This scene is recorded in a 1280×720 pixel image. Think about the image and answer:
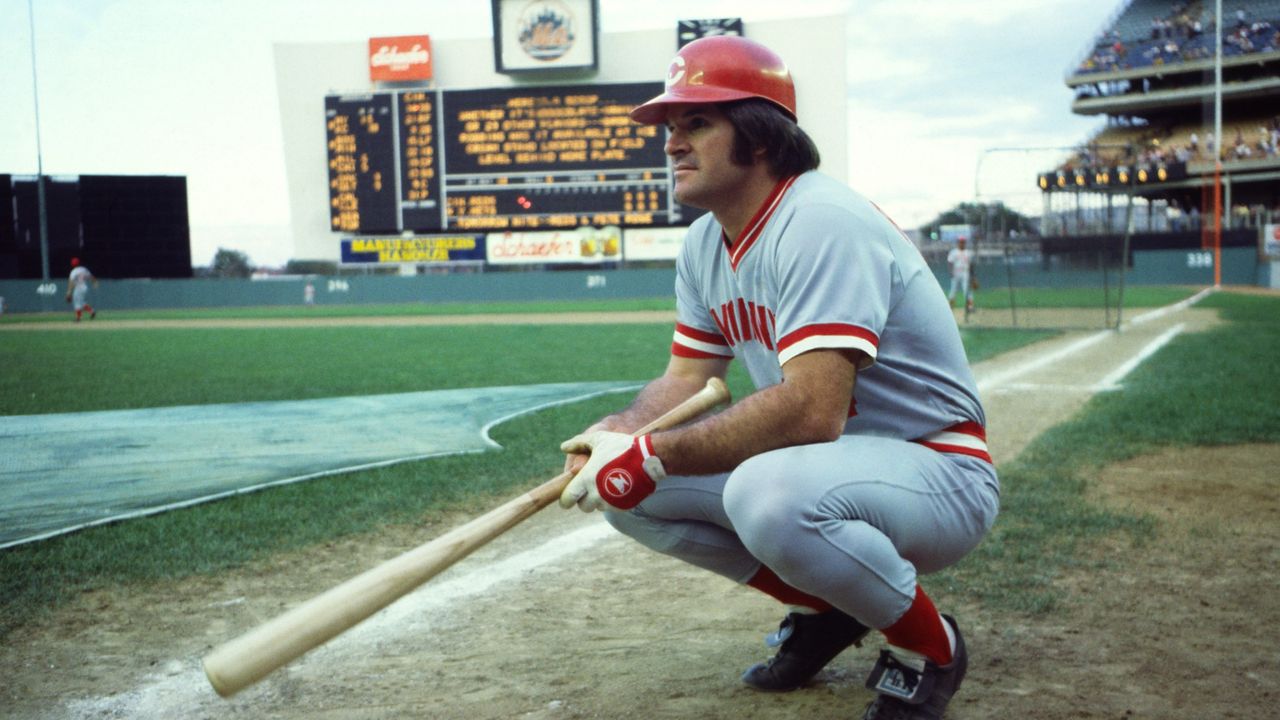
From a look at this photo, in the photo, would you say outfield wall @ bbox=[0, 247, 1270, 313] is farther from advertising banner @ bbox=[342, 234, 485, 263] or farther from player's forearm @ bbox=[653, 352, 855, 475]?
player's forearm @ bbox=[653, 352, 855, 475]

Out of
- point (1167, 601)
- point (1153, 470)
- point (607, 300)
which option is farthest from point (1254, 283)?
point (1167, 601)

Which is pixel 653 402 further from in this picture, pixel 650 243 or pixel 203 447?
pixel 650 243

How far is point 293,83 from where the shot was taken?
3991 centimetres

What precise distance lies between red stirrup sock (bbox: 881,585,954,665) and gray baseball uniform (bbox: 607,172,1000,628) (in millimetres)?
47

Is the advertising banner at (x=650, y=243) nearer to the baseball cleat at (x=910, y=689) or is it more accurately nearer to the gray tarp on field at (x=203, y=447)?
the gray tarp on field at (x=203, y=447)

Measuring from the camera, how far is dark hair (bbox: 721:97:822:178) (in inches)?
96.1

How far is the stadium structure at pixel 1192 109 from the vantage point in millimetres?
38125

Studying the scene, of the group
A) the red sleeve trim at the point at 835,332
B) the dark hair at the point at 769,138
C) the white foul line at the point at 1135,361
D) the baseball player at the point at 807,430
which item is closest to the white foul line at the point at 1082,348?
the white foul line at the point at 1135,361

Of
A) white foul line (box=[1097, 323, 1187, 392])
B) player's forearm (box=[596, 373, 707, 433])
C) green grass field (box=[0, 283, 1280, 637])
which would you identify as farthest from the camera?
white foul line (box=[1097, 323, 1187, 392])

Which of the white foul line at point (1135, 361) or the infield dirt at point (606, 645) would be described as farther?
the white foul line at point (1135, 361)

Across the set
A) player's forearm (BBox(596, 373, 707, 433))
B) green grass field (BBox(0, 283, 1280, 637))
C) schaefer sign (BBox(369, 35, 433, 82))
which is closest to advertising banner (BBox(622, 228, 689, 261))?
schaefer sign (BBox(369, 35, 433, 82))

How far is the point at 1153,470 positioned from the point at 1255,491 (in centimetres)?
56

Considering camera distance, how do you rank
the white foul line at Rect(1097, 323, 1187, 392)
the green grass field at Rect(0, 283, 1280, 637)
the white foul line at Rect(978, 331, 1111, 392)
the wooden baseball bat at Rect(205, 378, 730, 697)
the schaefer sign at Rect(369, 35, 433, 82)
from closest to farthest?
the wooden baseball bat at Rect(205, 378, 730, 697) → the green grass field at Rect(0, 283, 1280, 637) → the white foul line at Rect(1097, 323, 1187, 392) → the white foul line at Rect(978, 331, 1111, 392) → the schaefer sign at Rect(369, 35, 433, 82)

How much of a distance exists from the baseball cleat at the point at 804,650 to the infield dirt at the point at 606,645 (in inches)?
1.7
